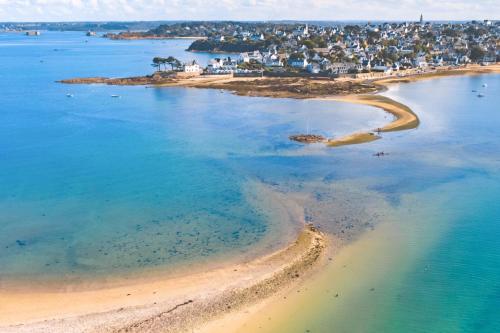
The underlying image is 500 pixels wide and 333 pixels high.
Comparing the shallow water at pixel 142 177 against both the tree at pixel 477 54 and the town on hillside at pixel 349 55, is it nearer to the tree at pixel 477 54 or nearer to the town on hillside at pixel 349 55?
the town on hillside at pixel 349 55

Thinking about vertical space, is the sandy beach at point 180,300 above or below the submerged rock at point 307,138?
below

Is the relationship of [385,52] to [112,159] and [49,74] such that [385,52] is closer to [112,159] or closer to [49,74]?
[49,74]

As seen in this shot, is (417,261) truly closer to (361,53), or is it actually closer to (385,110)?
(385,110)

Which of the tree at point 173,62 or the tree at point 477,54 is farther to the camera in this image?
the tree at point 477,54

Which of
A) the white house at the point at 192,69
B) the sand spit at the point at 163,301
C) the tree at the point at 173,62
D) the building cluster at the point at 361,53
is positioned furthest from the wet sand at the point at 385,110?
the tree at the point at 173,62

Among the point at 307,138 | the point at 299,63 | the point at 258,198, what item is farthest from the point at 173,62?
the point at 258,198

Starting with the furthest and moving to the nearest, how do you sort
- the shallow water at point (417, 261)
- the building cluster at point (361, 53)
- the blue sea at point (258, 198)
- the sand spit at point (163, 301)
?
1. the building cluster at point (361, 53)
2. the blue sea at point (258, 198)
3. the shallow water at point (417, 261)
4. the sand spit at point (163, 301)

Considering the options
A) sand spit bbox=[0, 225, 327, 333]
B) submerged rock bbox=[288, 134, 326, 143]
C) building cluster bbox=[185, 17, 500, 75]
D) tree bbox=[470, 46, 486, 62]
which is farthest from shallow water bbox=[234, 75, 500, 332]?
tree bbox=[470, 46, 486, 62]
